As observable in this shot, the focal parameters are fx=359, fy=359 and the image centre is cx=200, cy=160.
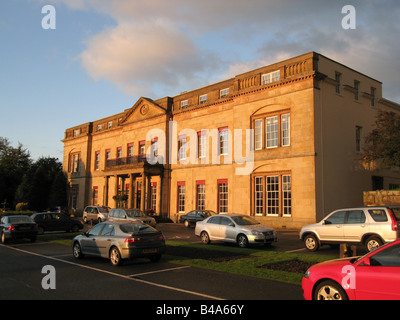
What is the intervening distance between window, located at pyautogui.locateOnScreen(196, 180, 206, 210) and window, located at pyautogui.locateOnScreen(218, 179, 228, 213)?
1.98 meters

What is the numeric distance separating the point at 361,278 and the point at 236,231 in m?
10.9

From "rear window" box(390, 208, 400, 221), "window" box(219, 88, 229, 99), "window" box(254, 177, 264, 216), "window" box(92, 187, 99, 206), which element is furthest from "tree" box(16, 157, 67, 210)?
"rear window" box(390, 208, 400, 221)

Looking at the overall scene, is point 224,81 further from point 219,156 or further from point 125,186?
point 125,186

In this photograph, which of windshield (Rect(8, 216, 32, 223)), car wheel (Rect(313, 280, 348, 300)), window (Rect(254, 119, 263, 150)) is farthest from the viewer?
window (Rect(254, 119, 263, 150))

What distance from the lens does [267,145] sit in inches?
1125

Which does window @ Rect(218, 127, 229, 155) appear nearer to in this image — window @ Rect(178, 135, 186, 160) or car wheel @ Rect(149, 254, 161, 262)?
window @ Rect(178, 135, 186, 160)

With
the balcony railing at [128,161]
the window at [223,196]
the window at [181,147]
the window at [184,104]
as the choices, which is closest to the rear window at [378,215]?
the window at [223,196]

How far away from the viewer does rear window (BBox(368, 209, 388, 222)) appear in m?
13.2

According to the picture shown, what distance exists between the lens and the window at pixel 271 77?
1104 inches

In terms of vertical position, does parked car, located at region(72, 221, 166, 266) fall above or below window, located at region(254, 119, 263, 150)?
below

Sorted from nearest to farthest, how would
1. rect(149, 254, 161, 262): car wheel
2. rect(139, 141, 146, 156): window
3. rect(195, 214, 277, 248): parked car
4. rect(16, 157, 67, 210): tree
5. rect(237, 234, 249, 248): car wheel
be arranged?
rect(149, 254, 161, 262): car wheel, rect(195, 214, 277, 248): parked car, rect(237, 234, 249, 248): car wheel, rect(139, 141, 146, 156): window, rect(16, 157, 67, 210): tree

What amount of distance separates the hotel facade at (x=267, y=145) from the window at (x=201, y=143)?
10cm

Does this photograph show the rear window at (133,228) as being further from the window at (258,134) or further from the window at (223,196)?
the window at (223,196)

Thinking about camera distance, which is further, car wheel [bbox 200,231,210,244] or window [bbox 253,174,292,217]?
window [bbox 253,174,292,217]
